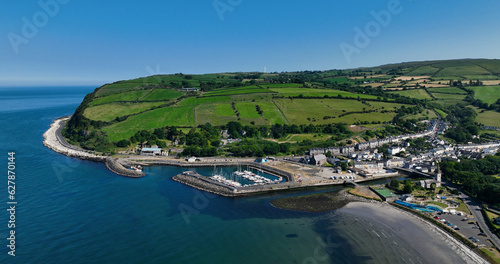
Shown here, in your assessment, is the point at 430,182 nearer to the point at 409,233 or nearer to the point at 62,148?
the point at 409,233

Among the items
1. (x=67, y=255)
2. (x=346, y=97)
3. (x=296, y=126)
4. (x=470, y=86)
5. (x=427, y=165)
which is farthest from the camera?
(x=470, y=86)

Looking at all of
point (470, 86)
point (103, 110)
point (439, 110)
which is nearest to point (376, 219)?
point (103, 110)

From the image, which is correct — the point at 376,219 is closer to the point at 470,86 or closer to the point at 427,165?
the point at 427,165

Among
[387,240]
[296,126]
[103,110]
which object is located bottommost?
[387,240]

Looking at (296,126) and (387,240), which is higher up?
(296,126)

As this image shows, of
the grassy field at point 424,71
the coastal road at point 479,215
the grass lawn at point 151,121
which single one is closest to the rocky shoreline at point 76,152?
the grass lawn at point 151,121

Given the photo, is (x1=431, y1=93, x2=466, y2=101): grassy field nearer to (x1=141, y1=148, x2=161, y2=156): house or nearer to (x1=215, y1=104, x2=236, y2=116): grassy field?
(x1=215, y1=104, x2=236, y2=116): grassy field

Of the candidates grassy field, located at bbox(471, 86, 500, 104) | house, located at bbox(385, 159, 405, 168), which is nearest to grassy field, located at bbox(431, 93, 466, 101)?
grassy field, located at bbox(471, 86, 500, 104)
